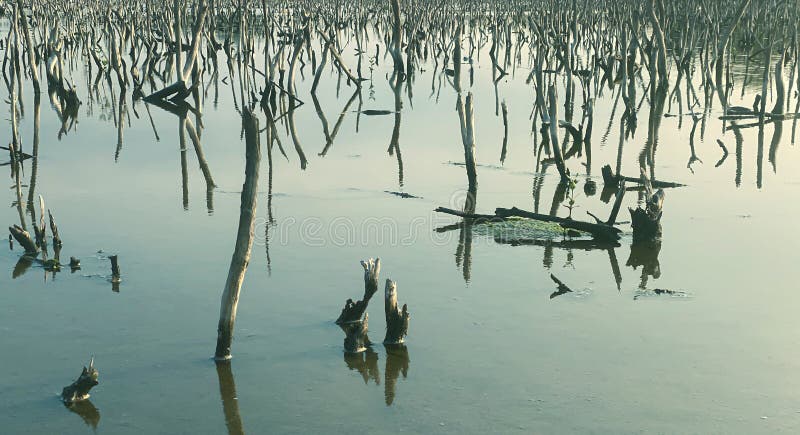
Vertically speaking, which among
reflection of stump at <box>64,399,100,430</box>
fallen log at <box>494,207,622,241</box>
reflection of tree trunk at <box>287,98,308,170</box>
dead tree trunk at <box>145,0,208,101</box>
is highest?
dead tree trunk at <box>145,0,208,101</box>

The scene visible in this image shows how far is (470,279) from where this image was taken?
716cm

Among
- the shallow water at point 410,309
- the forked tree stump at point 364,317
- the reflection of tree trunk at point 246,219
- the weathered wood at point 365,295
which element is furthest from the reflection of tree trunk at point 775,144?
the reflection of tree trunk at point 246,219

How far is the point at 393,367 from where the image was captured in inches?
220

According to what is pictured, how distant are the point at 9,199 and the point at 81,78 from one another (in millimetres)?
10988

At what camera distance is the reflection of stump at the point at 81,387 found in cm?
495

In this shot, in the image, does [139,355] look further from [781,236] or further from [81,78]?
[81,78]

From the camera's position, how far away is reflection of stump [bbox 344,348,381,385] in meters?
5.48

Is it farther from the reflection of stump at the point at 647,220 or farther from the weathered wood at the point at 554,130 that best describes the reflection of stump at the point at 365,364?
the weathered wood at the point at 554,130

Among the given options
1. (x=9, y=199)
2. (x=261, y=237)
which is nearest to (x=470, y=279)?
(x=261, y=237)

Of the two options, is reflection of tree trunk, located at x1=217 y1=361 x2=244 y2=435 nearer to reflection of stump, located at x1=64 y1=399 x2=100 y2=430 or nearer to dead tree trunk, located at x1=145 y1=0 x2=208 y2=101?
reflection of stump, located at x1=64 y1=399 x2=100 y2=430

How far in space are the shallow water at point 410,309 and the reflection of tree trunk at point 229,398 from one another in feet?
0.06

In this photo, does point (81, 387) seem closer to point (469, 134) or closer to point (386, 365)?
point (386, 365)

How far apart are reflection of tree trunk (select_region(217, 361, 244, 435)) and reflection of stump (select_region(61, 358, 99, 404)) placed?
61cm

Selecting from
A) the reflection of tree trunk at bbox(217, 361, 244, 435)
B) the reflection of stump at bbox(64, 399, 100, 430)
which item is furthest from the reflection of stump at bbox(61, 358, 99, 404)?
the reflection of tree trunk at bbox(217, 361, 244, 435)
